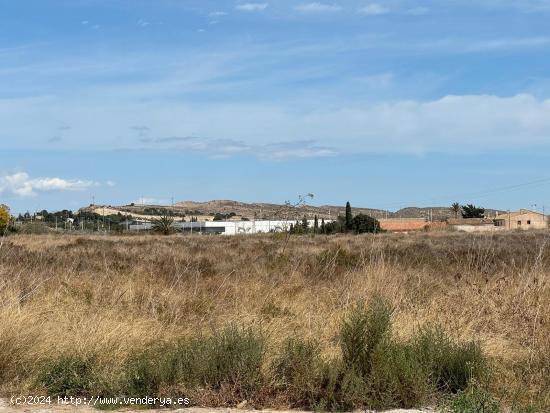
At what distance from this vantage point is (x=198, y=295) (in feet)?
34.7

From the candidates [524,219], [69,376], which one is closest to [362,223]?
[524,219]

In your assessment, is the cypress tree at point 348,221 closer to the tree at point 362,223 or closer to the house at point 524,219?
the tree at point 362,223

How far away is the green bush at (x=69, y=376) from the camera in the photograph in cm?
656

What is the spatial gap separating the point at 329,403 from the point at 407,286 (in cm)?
455

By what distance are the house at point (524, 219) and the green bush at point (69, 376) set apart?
4872 inches

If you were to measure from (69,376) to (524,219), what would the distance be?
135876 millimetres

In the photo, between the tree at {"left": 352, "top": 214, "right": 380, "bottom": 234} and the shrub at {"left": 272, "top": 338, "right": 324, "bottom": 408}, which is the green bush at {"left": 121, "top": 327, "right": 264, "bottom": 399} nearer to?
the shrub at {"left": 272, "top": 338, "right": 324, "bottom": 408}

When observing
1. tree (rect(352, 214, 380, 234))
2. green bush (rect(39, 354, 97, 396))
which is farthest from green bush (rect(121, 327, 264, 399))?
tree (rect(352, 214, 380, 234))

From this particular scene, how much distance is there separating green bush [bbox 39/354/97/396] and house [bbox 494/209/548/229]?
406 ft

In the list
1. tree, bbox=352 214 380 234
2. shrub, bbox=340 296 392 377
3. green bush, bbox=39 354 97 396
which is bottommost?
green bush, bbox=39 354 97 396

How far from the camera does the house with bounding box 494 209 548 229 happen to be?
12575 cm

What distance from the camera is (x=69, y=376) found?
6637mm

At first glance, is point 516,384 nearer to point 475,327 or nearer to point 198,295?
point 475,327

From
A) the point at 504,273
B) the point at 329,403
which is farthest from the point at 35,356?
the point at 504,273
